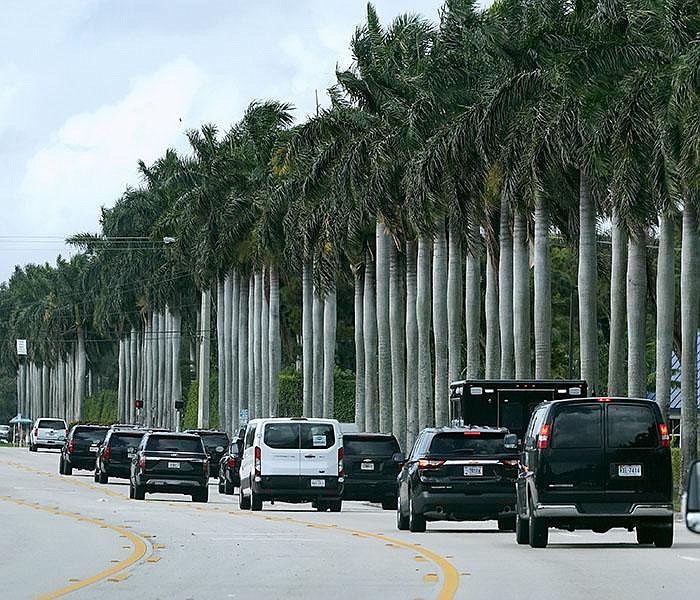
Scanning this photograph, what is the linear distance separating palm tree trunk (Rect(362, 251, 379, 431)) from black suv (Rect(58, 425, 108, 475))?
31.4 ft

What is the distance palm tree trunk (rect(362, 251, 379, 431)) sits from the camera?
66062mm

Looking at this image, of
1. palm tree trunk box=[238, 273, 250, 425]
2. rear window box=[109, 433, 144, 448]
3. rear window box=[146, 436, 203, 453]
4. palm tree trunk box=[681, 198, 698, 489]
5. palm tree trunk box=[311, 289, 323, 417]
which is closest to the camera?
palm tree trunk box=[681, 198, 698, 489]

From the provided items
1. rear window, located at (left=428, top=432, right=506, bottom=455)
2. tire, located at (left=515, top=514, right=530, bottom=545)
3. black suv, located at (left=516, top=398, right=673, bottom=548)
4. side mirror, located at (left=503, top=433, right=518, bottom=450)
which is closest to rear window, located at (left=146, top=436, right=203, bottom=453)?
rear window, located at (left=428, top=432, right=506, bottom=455)

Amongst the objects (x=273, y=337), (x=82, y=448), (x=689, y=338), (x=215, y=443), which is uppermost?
(x=273, y=337)

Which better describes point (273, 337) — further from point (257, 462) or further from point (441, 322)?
point (257, 462)

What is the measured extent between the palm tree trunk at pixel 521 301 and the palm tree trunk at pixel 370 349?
1374 centimetres

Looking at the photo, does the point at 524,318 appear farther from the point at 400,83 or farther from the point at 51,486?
the point at 51,486

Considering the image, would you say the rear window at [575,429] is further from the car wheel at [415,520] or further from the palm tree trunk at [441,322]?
the palm tree trunk at [441,322]

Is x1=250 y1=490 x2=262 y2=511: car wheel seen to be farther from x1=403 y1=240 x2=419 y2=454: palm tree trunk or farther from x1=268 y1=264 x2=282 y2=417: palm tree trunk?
x1=268 y1=264 x2=282 y2=417: palm tree trunk

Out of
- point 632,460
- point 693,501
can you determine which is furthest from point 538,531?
point 693,501

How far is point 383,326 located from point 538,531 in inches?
1545

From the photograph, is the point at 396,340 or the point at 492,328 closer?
the point at 492,328

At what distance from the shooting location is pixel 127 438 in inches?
2133

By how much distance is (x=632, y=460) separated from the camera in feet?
81.6
